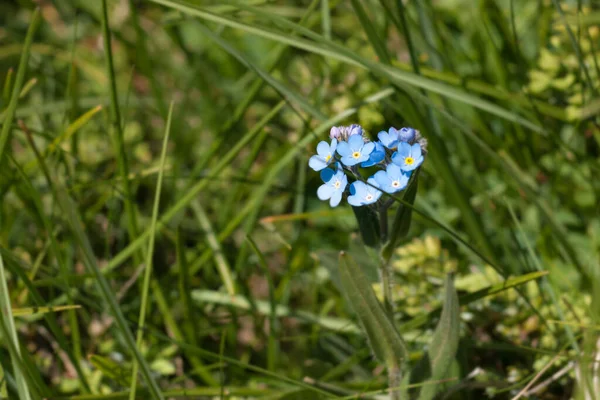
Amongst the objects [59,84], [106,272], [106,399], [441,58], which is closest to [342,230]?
[441,58]

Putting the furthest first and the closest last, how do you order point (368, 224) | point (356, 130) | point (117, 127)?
point (117, 127) → point (368, 224) → point (356, 130)

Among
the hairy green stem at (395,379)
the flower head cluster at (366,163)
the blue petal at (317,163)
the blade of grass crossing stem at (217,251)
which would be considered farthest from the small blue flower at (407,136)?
the blade of grass crossing stem at (217,251)

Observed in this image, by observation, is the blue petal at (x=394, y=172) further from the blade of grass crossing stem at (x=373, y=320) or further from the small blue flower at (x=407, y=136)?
the blade of grass crossing stem at (x=373, y=320)

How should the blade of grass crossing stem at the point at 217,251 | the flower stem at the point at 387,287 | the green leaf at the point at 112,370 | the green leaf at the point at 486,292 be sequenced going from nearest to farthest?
→ the flower stem at the point at 387,287 < the green leaf at the point at 486,292 < the green leaf at the point at 112,370 < the blade of grass crossing stem at the point at 217,251

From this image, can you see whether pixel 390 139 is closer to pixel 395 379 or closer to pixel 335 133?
pixel 335 133

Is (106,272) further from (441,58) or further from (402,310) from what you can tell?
(441,58)

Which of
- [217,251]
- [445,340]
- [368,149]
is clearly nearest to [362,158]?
[368,149]

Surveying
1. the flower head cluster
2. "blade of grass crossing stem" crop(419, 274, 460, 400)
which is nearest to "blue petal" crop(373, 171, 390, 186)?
the flower head cluster
